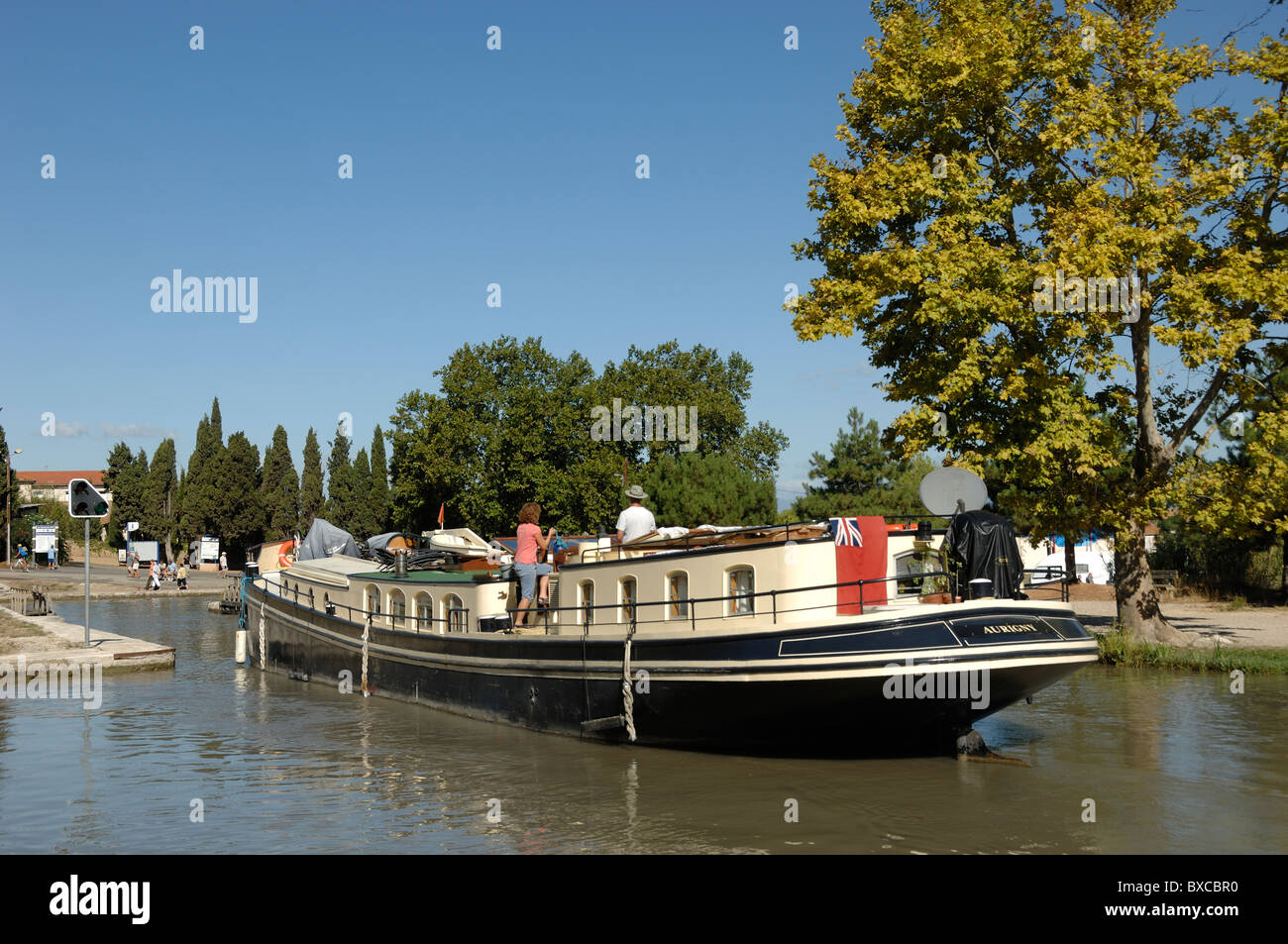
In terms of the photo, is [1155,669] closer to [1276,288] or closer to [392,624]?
[1276,288]

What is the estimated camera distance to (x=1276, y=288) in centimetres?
2070

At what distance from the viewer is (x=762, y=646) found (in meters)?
12.9

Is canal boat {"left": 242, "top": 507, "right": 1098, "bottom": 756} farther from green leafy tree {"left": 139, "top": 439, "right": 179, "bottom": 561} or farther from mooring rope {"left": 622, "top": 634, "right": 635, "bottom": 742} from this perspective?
green leafy tree {"left": 139, "top": 439, "right": 179, "bottom": 561}

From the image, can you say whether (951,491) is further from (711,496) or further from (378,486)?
(378,486)

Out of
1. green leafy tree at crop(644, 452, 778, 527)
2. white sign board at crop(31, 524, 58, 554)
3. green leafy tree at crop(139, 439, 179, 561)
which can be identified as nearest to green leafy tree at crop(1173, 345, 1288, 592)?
green leafy tree at crop(644, 452, 778, 527)

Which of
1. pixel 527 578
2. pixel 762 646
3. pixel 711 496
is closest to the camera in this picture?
pixel 762 646

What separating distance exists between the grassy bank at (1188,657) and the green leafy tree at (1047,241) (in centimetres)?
115

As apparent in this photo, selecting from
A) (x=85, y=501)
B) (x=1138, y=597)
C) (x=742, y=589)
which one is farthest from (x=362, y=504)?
(x=742, y=589)

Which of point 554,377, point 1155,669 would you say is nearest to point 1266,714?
point 1155,669

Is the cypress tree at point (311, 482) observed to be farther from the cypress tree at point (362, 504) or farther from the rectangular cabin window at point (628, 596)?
the rectangular cabin window at point (628, 596)

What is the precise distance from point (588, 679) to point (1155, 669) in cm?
1337

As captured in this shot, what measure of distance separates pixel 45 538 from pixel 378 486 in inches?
1180

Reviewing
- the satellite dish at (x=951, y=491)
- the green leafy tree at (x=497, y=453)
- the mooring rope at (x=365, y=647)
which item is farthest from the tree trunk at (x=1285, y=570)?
the green leafy tree at (x=497, y=453)

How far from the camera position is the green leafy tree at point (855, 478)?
48781 millimetres
